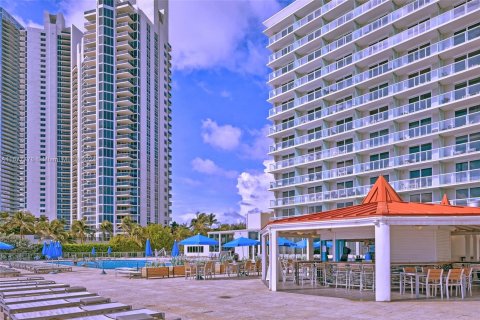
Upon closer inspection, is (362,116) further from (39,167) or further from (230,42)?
(39,167)

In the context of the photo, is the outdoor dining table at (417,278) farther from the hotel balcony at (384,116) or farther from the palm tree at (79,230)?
the palm tree at (79,230)

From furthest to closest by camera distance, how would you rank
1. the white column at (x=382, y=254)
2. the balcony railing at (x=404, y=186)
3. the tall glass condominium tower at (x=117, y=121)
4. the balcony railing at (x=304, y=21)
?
the tall glass condominium tower at (x=117, y=121)
the balcony railing at (x=304, y=21)
the balcony railing at (x=404, y=186)
the white column at (x=382, y=254)

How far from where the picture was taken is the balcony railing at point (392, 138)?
126ft

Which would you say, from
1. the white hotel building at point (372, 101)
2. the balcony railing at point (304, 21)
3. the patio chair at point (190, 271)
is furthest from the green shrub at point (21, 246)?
the patio chair at point (190, 271)

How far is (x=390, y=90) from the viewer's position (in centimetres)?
4428

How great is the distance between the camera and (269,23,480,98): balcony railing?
38.7 m

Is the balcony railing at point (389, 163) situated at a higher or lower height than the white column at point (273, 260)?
higher

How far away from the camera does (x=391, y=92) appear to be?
145ft

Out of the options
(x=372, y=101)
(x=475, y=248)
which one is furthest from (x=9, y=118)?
(x=475, y=248)

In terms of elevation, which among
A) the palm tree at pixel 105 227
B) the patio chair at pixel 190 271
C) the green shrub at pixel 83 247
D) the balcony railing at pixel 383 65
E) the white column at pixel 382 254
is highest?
the balcony railing at pixel 383 65

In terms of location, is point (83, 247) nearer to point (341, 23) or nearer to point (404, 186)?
point (404, 186)

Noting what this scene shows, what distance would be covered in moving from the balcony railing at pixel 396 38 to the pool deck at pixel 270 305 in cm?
2944

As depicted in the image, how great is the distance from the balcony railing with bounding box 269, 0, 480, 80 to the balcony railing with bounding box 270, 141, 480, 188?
9881 millimetres

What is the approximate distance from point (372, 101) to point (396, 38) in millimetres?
5844
